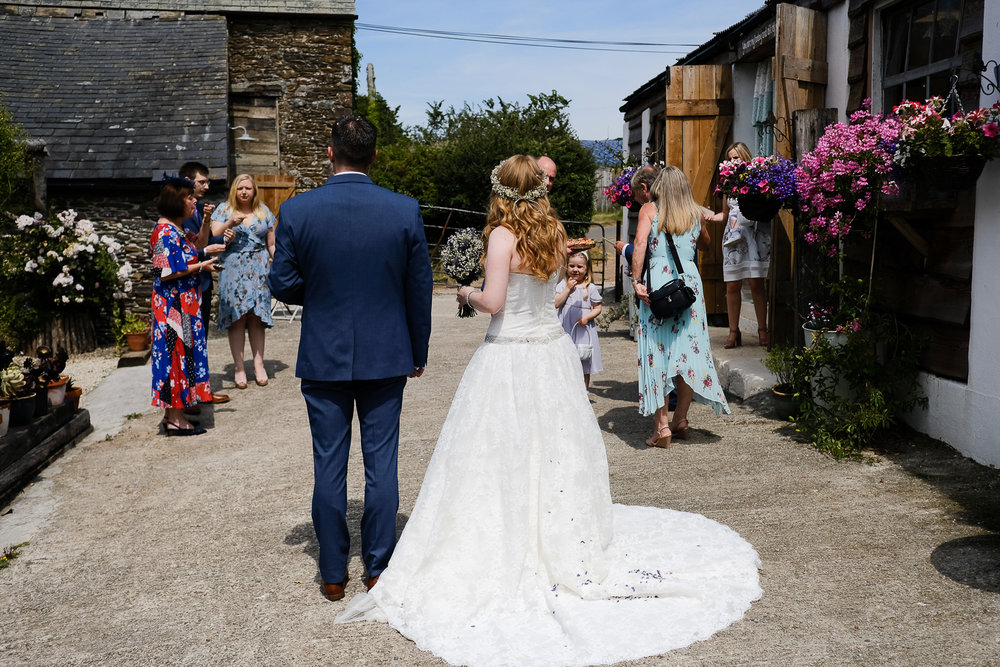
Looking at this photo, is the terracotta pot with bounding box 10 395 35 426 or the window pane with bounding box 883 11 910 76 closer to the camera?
the terracotta pot with bounding box 10 395 35 426

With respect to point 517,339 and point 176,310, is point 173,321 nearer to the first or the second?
point 176,310

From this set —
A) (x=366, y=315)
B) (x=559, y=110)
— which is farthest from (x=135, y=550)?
(x=559, y=110)

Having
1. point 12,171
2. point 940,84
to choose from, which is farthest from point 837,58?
point 12,171

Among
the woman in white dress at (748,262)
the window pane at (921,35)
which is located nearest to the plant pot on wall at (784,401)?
the woman in white dress at (748,262)

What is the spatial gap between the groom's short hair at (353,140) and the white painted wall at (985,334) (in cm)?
370

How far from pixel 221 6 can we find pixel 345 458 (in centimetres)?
1551

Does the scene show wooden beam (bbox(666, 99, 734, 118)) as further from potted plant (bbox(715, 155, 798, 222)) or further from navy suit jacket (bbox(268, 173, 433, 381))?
navy suit jacket (bbox(268, 173, 433, 381))

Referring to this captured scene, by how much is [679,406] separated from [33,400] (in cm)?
453

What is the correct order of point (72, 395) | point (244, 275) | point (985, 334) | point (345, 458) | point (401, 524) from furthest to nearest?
point (244, 275), point (72, 395), point (985, 334), point (401, 524), point (345, 458)

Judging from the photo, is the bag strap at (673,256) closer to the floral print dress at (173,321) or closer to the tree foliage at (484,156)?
the floral print dress at (173,321)

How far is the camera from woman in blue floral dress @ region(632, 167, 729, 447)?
5738mm

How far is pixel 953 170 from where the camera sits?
4848 mm

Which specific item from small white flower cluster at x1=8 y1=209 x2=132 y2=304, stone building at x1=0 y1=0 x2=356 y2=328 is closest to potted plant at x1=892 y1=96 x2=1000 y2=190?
small white flower cluster at x1=8 y1=209 x2=132 y2=304

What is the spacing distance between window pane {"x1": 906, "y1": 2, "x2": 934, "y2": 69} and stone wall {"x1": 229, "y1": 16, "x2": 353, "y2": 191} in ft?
39.6
